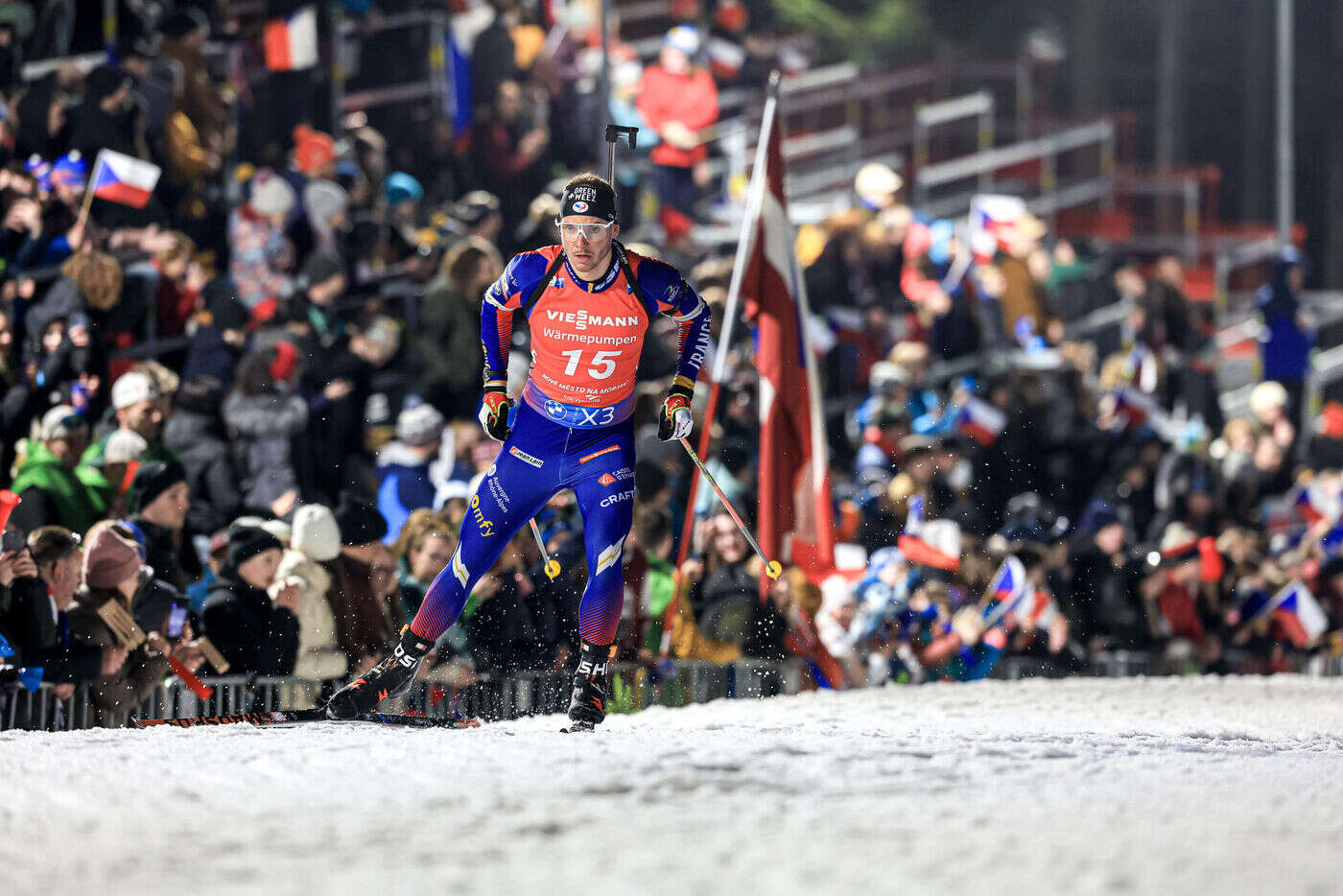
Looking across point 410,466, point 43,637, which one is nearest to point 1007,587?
point 410,466

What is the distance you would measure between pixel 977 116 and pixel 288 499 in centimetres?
1407

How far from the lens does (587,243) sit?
809 cm

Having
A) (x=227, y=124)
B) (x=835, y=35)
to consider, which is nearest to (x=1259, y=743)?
(x=227, y=124)

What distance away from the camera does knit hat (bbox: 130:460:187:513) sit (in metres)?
9.48

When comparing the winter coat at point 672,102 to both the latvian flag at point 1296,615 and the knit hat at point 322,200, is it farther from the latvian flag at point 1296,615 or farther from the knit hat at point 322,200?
the latvian flag at point 1296,615

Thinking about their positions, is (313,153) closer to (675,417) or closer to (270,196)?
(270,196)

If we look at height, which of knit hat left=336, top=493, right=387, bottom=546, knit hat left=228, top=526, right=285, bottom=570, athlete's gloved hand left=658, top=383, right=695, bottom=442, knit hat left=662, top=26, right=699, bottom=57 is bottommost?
knit hat left=228, top=526, right=285, bottom=570

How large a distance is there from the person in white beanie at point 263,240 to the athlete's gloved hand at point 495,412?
403 cm

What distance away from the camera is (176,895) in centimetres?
494

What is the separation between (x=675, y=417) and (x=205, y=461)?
337 centimetres

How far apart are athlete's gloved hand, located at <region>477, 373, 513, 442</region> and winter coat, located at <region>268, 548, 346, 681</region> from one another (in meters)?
1.52

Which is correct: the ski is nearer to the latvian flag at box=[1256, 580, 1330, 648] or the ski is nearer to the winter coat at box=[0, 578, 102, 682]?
the winter coat at box=[0, 578, 102, 682]

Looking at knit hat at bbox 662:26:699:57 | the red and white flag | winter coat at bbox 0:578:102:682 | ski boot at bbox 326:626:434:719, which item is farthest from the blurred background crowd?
ski boot at bbox 326:626:434:719

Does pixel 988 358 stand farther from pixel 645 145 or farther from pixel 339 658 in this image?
pixel 339 658
